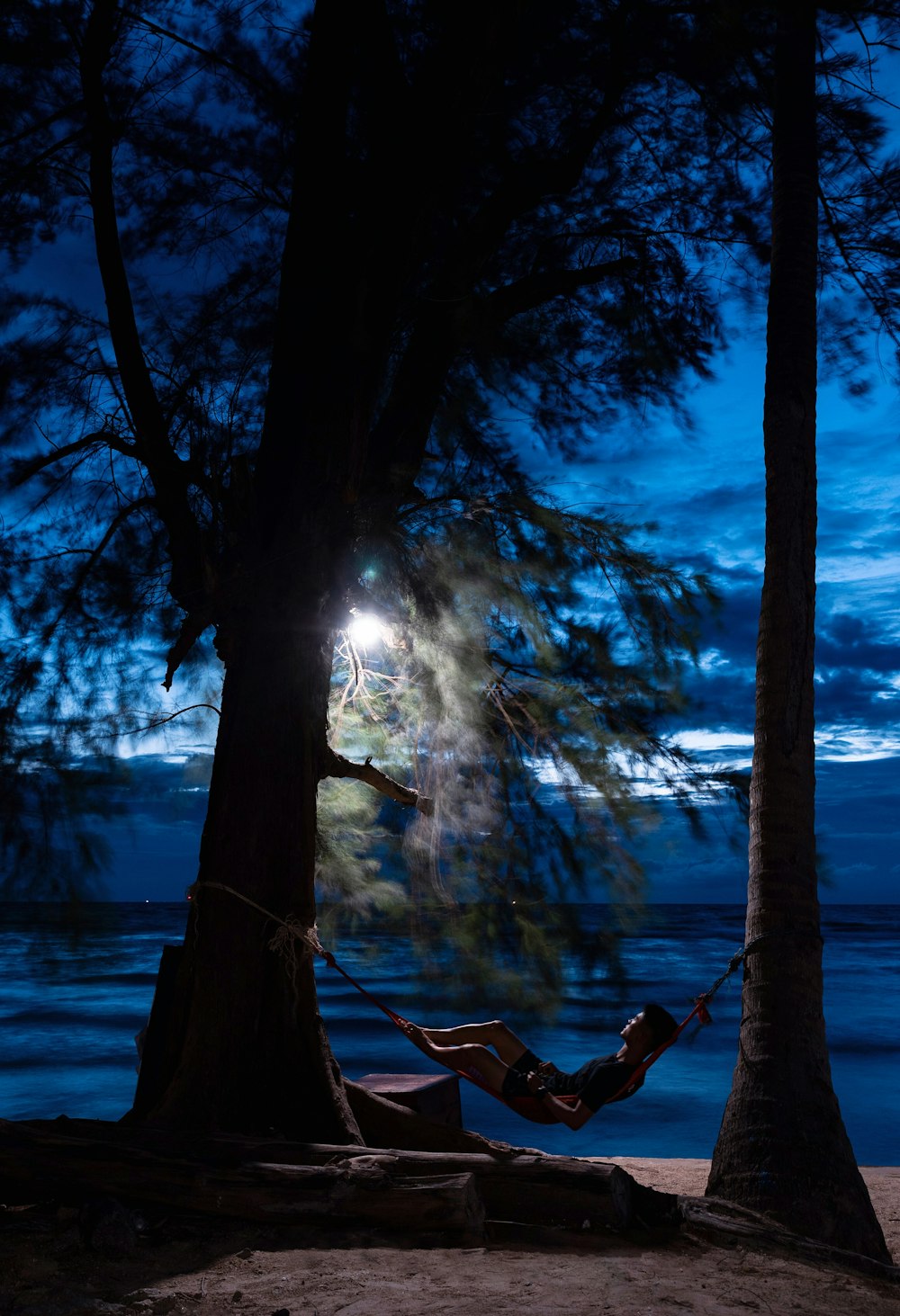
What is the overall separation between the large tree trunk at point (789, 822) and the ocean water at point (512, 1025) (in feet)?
1.24

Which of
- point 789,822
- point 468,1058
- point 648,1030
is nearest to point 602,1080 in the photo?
point 648,1030

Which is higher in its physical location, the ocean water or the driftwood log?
the driftwood log

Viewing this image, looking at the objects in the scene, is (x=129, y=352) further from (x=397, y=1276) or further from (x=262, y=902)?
(x=397, y=1276)

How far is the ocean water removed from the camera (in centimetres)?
508

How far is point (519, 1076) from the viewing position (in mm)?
4012

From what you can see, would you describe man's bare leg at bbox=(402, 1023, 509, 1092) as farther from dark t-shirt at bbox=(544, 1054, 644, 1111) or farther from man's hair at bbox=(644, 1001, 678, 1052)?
man's hair at bbox=(644, 1001, 678, 1052)

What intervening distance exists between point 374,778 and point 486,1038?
119cm

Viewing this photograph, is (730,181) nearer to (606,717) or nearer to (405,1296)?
(606,717)

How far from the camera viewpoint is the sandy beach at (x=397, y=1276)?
7.82 ft

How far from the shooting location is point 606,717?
496cm

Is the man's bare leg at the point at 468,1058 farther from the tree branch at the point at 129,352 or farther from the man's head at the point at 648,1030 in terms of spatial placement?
the tree branch at the point at 129,352

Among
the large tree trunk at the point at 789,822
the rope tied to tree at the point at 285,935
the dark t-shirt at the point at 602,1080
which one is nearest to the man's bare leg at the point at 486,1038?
the dark t-shirt at the point at 602,1080

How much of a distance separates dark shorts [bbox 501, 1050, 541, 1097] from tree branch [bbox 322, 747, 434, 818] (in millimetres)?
1224

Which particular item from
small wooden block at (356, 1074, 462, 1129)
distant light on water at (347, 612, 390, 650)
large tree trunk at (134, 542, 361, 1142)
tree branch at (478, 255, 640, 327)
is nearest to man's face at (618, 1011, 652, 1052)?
small wooden block at (356, 1074, 462, 1129)
